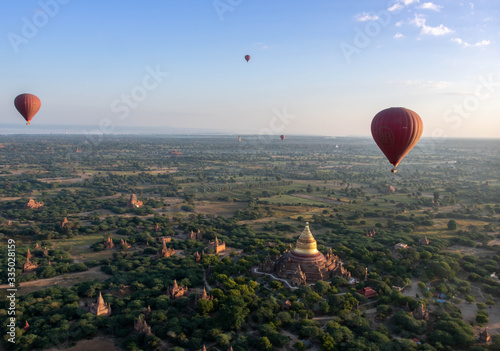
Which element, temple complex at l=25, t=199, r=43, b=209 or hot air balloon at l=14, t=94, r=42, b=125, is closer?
hot air balloon at l=14, t=94, r=42, b=125

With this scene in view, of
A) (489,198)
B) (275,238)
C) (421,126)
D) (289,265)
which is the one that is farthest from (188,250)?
(489,198)

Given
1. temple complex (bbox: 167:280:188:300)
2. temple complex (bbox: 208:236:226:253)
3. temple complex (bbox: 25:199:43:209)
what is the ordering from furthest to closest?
temple complex (bbox: 25:199:43:209), temple complex (bbox: 208:236:226:253), temple complex (bbox: 167:280:188:300)

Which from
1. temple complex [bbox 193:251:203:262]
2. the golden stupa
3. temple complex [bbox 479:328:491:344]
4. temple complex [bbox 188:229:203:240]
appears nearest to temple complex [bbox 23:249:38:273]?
temple complex [bbox 193:251:203:262]

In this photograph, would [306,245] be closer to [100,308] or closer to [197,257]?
[197,257]

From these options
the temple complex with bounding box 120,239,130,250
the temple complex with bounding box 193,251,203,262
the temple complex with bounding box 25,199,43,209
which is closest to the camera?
the temple complex with bounding box 193,251,203,262

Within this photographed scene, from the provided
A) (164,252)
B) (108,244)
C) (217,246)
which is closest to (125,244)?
(108,244)

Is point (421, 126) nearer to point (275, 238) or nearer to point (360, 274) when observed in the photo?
point (360, 274)

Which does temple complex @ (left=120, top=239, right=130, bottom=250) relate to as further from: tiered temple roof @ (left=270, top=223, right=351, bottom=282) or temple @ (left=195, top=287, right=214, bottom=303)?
tiered temple roof @ (left=270, top=223, right=351, bottom=282)
